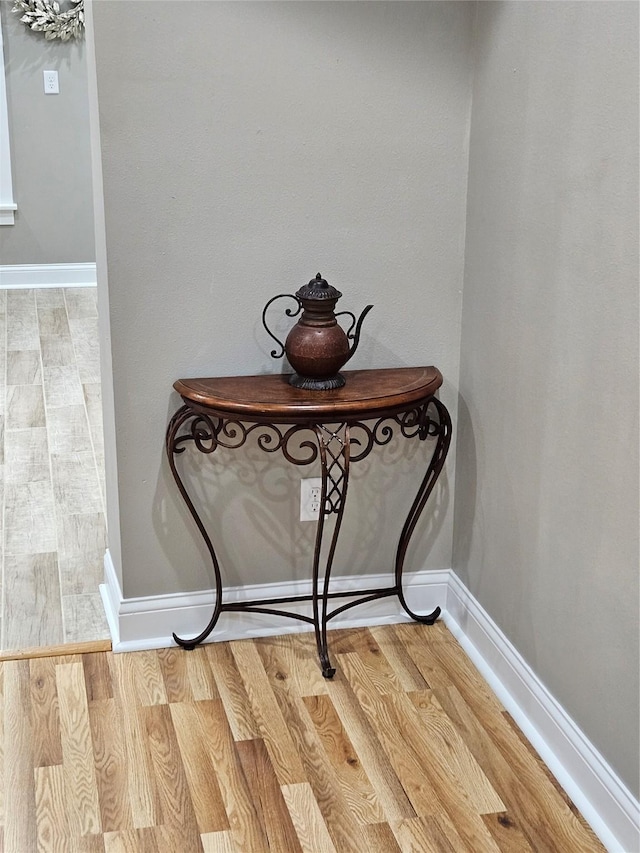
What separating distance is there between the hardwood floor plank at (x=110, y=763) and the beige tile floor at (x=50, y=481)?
34 cm

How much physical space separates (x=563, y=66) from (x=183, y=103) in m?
0.82

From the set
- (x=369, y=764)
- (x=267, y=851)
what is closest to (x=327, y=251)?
(x=369, y=764)

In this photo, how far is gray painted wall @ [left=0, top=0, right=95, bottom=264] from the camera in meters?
6.02

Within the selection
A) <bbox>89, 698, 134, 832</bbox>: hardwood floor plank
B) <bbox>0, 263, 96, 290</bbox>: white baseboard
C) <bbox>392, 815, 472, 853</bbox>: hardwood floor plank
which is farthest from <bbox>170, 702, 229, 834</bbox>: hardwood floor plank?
<bbox>0, 263, 96, 290</bbox>: white baseboard

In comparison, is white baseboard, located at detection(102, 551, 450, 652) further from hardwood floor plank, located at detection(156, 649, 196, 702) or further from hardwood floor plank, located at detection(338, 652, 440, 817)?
hardwood floor plank, located at detection(338, 652, 440, 817)

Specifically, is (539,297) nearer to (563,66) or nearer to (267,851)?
(563,66)

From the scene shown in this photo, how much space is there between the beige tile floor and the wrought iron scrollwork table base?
1.38 feet

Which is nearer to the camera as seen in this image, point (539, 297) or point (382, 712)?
point (539, 297)

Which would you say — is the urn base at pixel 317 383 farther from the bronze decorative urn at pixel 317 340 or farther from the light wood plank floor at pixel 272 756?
the light wood plank floor at pixel 272 756

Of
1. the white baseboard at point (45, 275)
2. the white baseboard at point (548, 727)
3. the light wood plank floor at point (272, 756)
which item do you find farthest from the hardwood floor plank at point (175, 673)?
the white baseboard at point (45, 275)

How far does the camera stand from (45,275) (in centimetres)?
640

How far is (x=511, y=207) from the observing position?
219cm

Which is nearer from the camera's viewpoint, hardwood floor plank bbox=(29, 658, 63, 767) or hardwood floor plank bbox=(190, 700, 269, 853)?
hardwood floor plank bbox=(190, 700, 269, 853)

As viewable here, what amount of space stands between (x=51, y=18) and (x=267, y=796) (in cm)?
526
